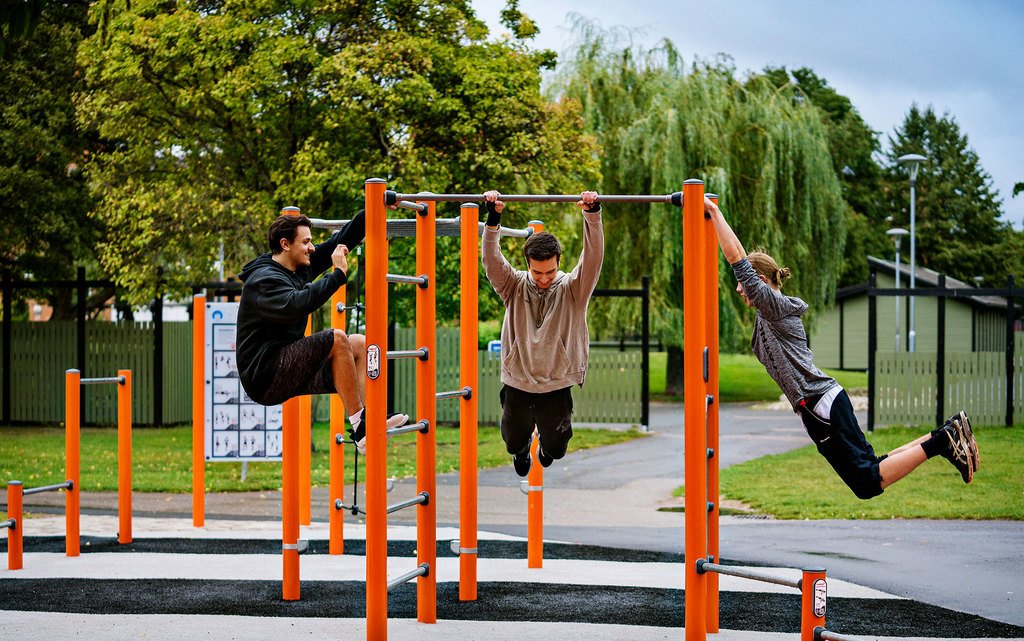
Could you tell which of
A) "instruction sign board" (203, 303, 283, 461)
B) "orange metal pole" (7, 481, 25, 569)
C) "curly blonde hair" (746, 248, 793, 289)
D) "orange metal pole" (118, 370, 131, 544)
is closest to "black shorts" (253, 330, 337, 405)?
"curly blonde hair" (746, 248, 793, 289)

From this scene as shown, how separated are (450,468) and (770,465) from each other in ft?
13.3

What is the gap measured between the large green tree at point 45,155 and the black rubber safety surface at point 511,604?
40.2 feet

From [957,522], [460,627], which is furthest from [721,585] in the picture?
[957,522]

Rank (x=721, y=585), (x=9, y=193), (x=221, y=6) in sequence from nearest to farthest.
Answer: (x=721, y=585) → (x=221, y=6) → (x=9, y=193)

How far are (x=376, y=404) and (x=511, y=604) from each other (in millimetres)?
1820

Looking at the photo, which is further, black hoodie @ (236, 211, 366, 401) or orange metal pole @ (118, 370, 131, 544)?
orange metal pole @ (118, 370, 131, 544)

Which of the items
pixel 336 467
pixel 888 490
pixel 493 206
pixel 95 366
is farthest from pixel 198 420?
pixel 95 366

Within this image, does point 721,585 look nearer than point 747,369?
Yes

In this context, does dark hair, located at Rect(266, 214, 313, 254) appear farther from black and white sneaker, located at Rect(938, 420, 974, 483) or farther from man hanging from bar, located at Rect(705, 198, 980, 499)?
black and white sneaker, located at Rect(938, 420, 974, 483)

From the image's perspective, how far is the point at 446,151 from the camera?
51.6 ft

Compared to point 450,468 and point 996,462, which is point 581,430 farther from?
point 996,462

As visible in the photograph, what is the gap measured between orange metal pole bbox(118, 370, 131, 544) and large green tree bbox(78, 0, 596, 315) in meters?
6.33

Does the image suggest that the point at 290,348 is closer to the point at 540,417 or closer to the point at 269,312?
the point at 269,312

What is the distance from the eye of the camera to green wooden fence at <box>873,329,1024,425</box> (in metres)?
16.5
